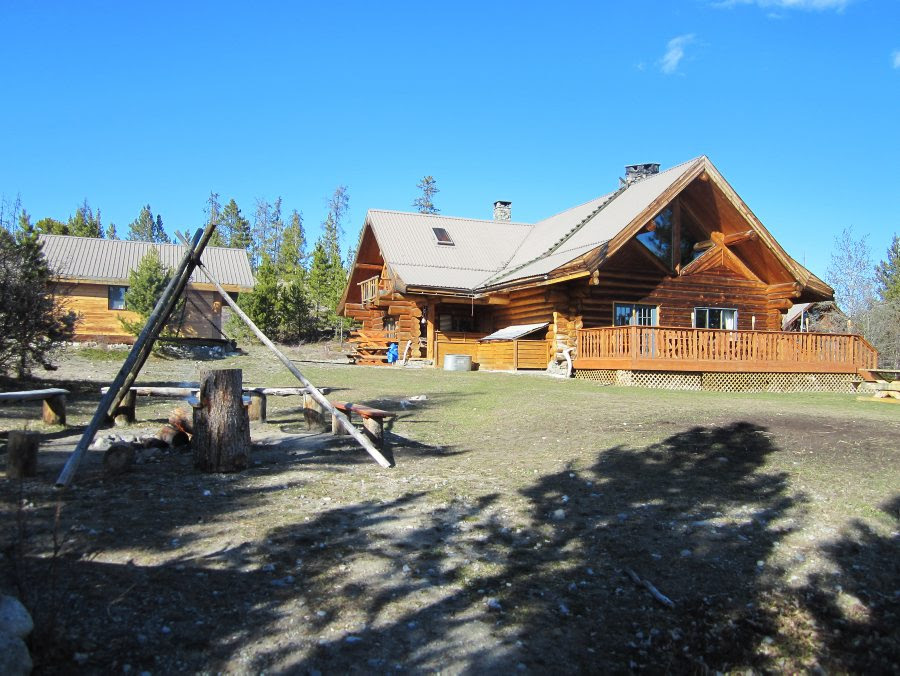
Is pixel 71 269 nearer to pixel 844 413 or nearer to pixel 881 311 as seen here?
pixel 844 413

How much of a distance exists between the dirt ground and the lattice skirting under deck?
10316 mm

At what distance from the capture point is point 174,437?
838 centimetres

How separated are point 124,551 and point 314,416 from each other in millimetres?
6012

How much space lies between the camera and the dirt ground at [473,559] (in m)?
3.57

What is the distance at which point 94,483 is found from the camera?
6.32 m

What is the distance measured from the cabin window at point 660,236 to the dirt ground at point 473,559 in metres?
14.8

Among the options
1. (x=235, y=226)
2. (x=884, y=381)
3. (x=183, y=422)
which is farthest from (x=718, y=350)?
(x=235, y=226)

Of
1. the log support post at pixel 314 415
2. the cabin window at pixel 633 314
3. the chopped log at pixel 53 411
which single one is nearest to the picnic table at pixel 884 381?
the cabin window at pixel 633 314

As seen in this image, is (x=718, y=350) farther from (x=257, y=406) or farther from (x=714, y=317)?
(x=257, y=406)

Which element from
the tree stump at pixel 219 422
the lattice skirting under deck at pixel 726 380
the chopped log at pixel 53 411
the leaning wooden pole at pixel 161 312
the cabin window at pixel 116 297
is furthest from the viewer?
the cabin window at pixel 116 297

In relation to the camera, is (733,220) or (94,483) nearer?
(94,483)

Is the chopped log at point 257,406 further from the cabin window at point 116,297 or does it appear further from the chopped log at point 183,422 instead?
the cabin window at point 116,297

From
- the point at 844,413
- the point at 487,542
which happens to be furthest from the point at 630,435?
the point at 844,413

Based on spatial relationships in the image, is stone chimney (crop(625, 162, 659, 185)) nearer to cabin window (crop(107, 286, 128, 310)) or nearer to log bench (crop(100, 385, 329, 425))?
log bench (crop(100, 385, 329, 425))
